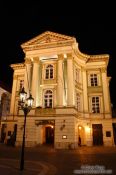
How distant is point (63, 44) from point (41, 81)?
6386mm

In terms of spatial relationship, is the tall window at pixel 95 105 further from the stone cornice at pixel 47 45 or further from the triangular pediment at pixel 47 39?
the triangular pediment at pixel 47 39

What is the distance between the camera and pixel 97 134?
2747cm

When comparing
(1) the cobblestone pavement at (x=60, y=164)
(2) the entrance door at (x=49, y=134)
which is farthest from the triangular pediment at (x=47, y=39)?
(1) the cobblestone pavement at (x=60, y=164)

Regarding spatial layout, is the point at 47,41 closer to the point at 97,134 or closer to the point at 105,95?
the point at 105,95

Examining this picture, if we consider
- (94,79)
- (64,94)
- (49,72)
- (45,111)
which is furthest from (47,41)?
A: (45,111)

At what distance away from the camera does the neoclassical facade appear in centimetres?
2398

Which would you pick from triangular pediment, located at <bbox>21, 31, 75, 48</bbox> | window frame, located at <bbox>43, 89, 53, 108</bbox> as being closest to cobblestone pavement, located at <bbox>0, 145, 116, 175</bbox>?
window frame, located at <bbox>43, 89, 53, 108</bbox>

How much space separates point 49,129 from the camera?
27609 mm

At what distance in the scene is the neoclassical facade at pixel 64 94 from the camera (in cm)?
2398

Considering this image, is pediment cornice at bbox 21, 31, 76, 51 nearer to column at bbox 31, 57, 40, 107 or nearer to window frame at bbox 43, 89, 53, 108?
column at bbox 31, 57, 40, 107

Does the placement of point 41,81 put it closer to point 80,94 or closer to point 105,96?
point 80,94

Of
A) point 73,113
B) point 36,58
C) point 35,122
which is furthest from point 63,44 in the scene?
point 35,122

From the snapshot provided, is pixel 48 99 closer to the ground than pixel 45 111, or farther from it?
farther from it

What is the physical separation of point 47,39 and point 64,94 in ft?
29.7
